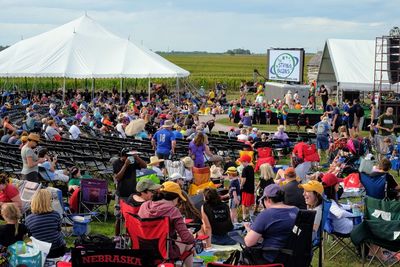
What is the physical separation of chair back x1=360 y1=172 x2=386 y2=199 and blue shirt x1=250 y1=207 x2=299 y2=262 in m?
4.16

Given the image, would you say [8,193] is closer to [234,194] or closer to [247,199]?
[234,194]

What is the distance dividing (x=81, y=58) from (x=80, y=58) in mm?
47

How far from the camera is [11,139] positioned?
16312mm

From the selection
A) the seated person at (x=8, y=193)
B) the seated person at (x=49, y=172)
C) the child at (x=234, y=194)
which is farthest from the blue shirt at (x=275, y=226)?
the seated person at (x=49, y=172)

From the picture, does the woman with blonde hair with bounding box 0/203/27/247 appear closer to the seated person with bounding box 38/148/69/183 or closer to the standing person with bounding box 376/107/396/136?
the seated person with bounding box 38/148/69/183

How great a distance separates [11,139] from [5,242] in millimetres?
9204

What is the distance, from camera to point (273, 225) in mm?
6512

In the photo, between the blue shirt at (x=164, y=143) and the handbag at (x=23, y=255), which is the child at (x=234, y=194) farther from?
the handbag at (x=23, y=255)

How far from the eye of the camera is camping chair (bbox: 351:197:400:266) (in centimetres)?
820

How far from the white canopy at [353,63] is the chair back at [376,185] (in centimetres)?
2089

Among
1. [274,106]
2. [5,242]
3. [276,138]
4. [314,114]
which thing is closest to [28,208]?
[5,242]

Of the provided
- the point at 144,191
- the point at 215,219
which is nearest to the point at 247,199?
the point at 215,219

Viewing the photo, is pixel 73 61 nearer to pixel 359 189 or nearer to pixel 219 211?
pixel 359 189

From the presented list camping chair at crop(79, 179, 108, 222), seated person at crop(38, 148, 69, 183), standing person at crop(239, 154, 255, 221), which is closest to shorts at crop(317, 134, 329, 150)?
standing person at crop(239, 154, 255, 221)
